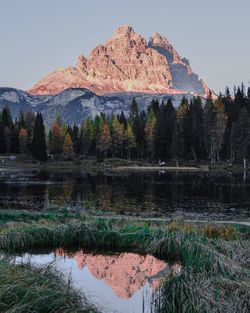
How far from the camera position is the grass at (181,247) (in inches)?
446

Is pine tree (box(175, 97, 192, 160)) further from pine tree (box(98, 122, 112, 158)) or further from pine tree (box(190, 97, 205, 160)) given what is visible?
pine tree (box(98, 122, 112, 158))

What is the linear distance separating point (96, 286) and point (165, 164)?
93.0 m

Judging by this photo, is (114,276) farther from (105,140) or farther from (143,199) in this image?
(105,140)

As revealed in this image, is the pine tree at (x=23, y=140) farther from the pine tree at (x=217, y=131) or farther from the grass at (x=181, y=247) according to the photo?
the grass at (x=181, y=247)

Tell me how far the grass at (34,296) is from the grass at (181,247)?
2422mm

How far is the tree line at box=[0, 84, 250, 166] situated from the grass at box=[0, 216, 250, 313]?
75.8m

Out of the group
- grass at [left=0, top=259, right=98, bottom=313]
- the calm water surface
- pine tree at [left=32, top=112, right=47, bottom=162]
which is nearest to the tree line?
pine tree at [left=32, top=112, right=47, bottom=162]

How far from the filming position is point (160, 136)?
4355 inches

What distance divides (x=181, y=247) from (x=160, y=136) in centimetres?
9352

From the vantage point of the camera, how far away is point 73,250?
1988cm

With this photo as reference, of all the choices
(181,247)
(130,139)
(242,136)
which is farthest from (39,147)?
(181,247)

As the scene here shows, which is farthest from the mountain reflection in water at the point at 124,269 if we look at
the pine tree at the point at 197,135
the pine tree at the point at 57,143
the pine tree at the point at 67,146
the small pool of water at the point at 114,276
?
the pine tree at the point at 57,143

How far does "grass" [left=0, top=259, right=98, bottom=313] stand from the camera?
377 inches

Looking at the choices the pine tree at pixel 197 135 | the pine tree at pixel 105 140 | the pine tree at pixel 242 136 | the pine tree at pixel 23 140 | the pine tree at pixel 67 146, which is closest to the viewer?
the pine tree at pixel 242 136
